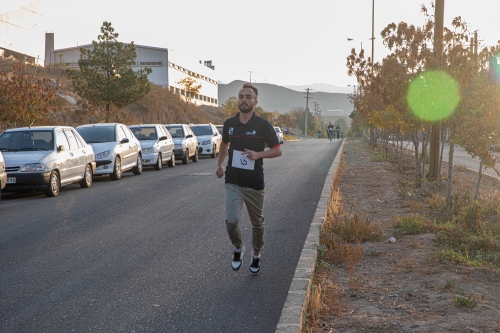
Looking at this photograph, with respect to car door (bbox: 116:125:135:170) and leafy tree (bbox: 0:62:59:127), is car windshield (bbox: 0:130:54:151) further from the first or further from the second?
leafy tree (bbox: 0:62:59:127)

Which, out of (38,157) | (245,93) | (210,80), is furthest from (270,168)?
(210,80)

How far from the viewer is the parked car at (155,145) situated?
76.5ft

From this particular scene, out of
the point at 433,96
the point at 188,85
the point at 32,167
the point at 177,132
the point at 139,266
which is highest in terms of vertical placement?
the point at 188,85

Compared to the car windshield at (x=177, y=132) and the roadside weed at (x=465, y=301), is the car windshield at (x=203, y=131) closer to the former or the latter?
the car windshield at (x=177, y=132)

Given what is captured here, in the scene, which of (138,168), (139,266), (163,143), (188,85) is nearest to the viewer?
(139,266)

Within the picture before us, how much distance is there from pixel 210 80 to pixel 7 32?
60.3m

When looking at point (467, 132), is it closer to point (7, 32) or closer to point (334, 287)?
point (334, 287)

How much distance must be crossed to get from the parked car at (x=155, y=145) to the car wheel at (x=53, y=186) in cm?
806

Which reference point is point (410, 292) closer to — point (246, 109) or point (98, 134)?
point (246, 109)

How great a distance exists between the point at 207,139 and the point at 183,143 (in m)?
5.32

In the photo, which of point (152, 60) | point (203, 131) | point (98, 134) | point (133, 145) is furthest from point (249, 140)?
point (152, 60)

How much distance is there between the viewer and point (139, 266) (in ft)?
23.8

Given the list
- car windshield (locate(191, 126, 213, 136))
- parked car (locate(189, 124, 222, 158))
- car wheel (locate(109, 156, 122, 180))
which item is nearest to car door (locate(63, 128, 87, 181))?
car wheel (locate(109, 156, 122, 180))

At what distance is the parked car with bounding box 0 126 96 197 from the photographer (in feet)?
47.8
